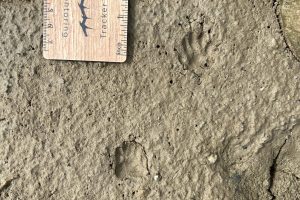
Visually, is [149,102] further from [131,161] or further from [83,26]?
[83,26]

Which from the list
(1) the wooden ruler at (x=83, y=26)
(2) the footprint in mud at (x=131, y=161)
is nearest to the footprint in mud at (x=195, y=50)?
(1) the wooden ruler at (x=83, y=26)

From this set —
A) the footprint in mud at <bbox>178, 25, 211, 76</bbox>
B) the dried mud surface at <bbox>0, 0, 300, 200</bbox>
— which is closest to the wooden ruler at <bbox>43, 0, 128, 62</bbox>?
the dried mud surface at <bbox>0, 0, 300, 200</bbox>

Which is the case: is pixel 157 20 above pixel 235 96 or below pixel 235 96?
above

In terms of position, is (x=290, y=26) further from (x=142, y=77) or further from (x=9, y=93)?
(x=9, y=93)

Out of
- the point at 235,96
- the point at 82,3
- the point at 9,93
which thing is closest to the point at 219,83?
the point at 235,96

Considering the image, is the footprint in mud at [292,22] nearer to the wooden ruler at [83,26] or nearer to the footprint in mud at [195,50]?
the footprint in mud at [195,50]

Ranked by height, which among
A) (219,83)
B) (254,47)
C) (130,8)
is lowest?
(219,83)

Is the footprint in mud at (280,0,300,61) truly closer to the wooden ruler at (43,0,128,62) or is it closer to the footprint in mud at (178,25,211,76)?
the footprint in mud at (178,25,211,76)
